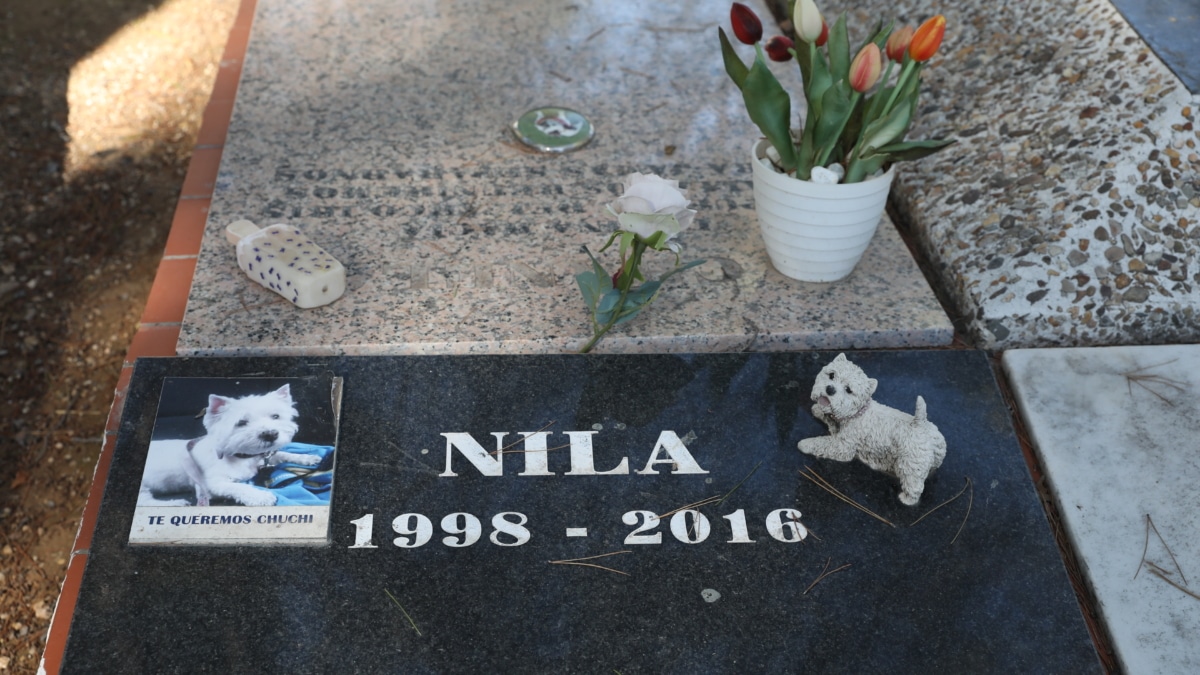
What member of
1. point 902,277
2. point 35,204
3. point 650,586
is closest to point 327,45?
point 35,204

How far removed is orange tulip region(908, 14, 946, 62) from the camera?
158cm

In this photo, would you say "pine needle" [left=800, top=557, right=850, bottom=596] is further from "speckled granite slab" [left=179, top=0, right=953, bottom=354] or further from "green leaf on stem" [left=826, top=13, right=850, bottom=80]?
"green leaf on stem" [left=826, top=13, right=850, bottom=80]

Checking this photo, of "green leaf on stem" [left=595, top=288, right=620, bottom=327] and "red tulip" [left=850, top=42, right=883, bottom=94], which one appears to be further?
"green leaf on stem" [left=595, top=288, right=620, bottom=327]

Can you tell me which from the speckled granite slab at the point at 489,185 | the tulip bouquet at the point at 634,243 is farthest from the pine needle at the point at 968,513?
the tulip bouquet at the point at 634,243

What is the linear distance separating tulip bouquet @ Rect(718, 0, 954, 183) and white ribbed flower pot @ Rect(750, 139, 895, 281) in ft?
0.13

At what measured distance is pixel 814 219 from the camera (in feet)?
6.00

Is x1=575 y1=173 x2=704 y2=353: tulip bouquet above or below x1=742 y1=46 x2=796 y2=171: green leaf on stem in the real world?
below

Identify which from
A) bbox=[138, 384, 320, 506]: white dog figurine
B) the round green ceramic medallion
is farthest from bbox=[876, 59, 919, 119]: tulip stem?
bbox=[138, 384, 320, 506]: white dog figurine

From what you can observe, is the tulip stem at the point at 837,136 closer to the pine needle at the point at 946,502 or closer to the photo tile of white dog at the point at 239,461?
the pine needle at the point at 946,502

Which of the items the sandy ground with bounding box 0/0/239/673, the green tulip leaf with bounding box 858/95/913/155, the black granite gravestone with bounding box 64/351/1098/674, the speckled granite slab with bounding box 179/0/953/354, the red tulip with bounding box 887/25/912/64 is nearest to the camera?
the black granite gravestone with bounding box 64/351/1098/674

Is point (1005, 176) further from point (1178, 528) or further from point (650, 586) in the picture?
point (650, 586)

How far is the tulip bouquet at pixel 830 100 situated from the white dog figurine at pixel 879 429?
43cm

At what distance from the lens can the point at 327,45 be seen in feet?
8.73

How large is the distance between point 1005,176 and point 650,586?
127cm
